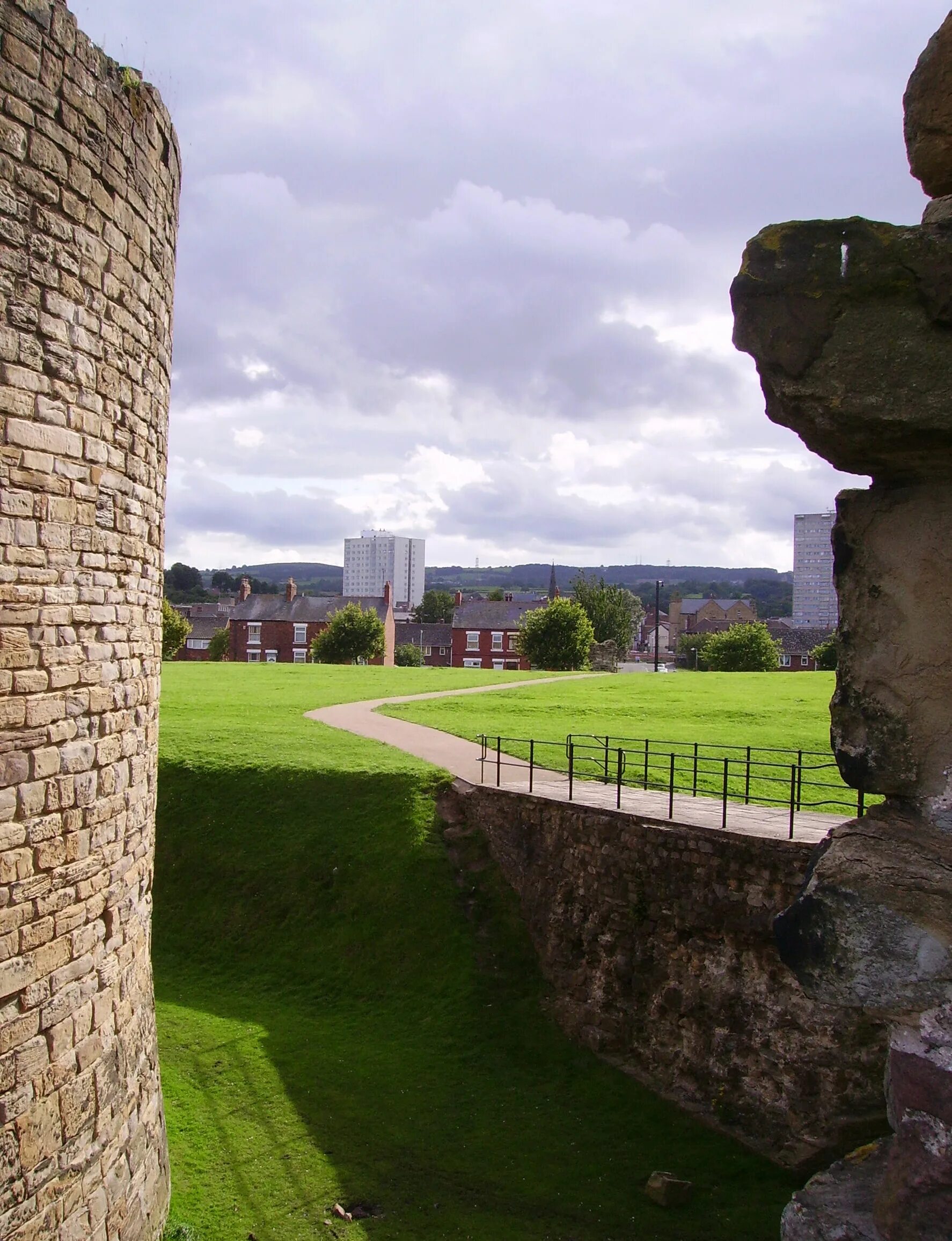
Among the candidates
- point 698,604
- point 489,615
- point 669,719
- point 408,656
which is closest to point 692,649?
point 489,615

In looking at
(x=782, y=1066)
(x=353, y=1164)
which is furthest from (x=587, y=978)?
(x=353, y=1164)

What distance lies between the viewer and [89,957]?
6074 millimetres

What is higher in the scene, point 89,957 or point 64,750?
point 64,750

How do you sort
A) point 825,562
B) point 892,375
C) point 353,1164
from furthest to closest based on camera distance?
point 825,562
point 353,1164
point 892,375

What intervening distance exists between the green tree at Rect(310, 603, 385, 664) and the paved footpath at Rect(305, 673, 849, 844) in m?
27.2

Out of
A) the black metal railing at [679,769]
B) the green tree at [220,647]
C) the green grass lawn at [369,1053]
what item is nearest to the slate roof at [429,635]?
the green tree at [220,647]

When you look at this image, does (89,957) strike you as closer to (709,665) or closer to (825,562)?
(709,665)

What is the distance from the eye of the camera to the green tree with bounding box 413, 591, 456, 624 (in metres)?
106

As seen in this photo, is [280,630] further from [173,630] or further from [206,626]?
[206,626]

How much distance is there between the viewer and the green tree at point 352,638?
172 ft

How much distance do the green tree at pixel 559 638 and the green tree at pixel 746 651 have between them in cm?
662

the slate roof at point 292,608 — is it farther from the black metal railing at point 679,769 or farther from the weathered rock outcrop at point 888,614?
the weathered rock outcrop at point 888,614

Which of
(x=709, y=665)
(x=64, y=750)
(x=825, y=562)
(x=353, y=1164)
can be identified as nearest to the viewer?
(x=64, y=750)

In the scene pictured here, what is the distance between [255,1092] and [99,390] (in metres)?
7.53
